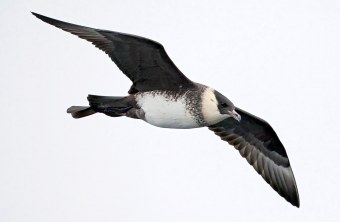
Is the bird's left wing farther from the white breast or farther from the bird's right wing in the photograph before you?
the bird's right wing

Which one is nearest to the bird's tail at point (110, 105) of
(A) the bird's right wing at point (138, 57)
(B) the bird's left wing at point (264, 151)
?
(A) the bird's right wing at point (138, 57)

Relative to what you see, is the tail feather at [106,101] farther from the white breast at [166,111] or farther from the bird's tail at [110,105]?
the white breast at [166,111]

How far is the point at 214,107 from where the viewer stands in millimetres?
9664

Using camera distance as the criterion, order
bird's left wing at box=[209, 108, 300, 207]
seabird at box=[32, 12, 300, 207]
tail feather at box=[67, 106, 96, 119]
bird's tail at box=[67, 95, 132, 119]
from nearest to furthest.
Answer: seabird at box=[32, 12, 300, 207]
bird's tail at box=[67, 95, 132, 119]
tail feather at box=[67, 106, 96, 119]
bird's left wing at box=[209, 108, 300, 207]

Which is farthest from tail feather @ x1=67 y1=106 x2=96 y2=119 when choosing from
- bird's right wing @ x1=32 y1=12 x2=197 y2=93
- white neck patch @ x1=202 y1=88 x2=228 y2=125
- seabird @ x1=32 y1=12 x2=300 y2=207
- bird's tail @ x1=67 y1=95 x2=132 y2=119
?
white neck patch @ x1=202 y1=88 x2=228 y2=125

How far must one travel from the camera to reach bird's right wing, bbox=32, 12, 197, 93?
30.3ft

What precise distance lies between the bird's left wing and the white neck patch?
59.4 inches

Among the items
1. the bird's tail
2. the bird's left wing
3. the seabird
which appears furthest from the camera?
the bird's left wing

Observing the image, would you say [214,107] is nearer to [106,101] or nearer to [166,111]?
[166,111]

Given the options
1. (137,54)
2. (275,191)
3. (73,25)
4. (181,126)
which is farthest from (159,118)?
(275,191)

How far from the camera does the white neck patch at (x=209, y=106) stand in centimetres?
959

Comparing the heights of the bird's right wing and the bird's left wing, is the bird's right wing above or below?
above

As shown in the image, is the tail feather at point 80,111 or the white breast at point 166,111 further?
the tail feather at point 80,111

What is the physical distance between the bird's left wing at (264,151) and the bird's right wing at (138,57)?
6.16 ft
